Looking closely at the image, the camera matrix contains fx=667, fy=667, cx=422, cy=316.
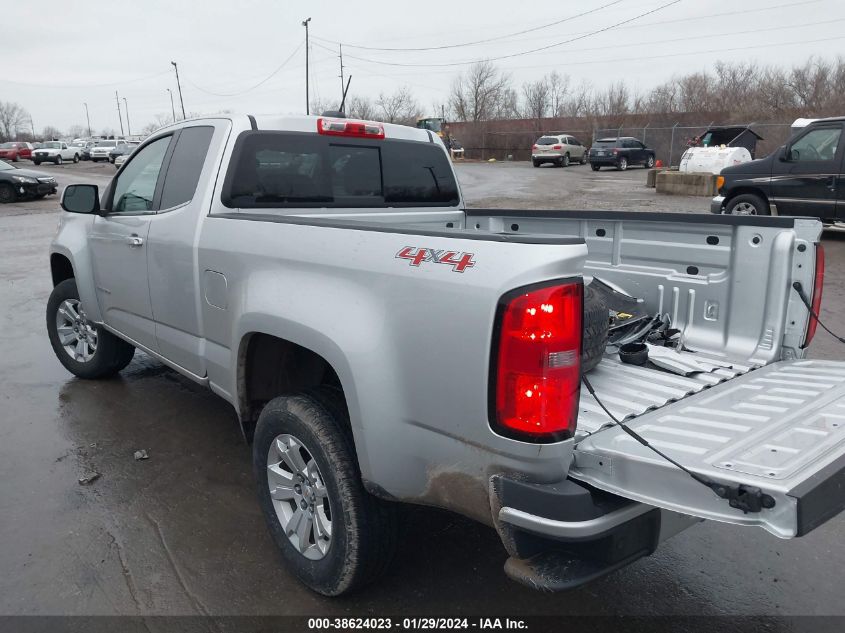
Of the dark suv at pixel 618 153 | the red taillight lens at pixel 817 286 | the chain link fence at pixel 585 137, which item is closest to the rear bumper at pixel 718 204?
the red taillight lens at pixel 817 286

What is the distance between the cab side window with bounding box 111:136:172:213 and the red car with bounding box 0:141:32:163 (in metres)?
50.6

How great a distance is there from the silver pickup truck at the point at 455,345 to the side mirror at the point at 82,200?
31mm

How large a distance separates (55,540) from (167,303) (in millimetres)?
1321

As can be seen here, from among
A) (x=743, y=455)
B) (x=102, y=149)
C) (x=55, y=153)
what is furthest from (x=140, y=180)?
(x=102, y=149)

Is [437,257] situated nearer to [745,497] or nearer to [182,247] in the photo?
[745,497]

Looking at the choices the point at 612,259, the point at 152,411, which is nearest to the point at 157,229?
the point at 152,411

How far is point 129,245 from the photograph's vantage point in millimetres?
4090

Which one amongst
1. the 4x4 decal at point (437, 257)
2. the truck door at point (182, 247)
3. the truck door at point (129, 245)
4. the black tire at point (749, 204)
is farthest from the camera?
the black tire at point (749, 204)

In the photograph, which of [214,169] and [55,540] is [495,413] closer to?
[214,169]

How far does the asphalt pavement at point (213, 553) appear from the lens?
9.15 feet

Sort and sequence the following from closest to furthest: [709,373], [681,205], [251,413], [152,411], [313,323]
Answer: [313,323] < [709,373] < [251,413] < [152,411] < [681,205]

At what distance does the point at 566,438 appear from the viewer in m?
2.04

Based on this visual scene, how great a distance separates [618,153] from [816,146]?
2356cm

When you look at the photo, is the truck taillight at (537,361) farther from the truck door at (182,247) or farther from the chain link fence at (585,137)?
the chain link fence at (585,137)
